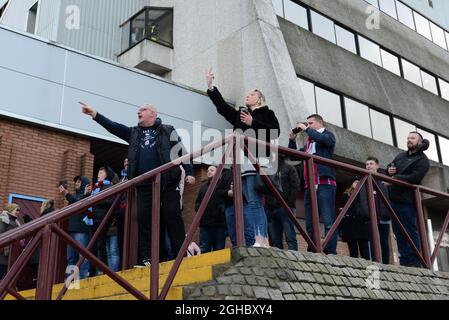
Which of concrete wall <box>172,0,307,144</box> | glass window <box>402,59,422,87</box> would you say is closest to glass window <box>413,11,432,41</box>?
glass window <box>402,59,422,87</box>

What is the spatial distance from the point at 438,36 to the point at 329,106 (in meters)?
9.01

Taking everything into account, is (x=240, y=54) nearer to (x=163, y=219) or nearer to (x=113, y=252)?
(x=113, y=252)

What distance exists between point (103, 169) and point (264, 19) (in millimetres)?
7224

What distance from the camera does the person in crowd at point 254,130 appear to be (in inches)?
187

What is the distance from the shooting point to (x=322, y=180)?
5.68 m

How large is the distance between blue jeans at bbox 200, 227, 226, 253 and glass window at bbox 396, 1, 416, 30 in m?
14.4

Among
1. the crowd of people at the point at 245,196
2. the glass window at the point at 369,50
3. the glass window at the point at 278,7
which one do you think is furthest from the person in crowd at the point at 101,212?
the glass window at the point at 369,50

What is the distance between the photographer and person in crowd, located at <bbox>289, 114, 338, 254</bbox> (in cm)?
549

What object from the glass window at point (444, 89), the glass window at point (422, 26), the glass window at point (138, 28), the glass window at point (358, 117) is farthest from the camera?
the glass window at point (422, 26)

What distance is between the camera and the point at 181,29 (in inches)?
575

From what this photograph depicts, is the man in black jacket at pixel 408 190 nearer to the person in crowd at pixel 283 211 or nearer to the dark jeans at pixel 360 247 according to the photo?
the dark jeans at pixel 360 247

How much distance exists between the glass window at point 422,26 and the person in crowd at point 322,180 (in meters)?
15.0

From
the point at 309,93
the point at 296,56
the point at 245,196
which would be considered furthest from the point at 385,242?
the point at 296,56
